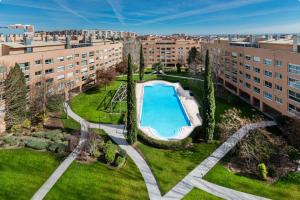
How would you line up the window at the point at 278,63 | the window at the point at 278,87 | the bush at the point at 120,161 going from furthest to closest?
the window at the point at 278,87, the window at the point at 278,63, the bush at the point at 120,161

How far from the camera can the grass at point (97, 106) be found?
38116 millimetres

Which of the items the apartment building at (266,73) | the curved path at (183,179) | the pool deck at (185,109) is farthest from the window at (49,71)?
the apartment building at (266,73)

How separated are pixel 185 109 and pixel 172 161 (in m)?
18.4

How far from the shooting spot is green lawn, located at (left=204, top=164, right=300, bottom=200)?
19906 mm

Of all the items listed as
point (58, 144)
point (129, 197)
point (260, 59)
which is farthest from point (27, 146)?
point (260, 59)

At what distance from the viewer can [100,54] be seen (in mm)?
68062

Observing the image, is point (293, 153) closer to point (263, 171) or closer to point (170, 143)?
point (263, 171)

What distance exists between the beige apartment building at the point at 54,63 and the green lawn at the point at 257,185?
26.7 m

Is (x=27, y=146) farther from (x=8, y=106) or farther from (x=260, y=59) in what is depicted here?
(x=260, y=59)

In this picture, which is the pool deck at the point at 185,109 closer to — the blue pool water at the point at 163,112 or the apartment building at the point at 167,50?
the blue pool water at the point at 163,112

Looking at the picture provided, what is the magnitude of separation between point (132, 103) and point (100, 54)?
139 feet

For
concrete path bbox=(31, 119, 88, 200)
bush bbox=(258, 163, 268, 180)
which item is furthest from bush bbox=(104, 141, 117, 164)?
bush bbox=(258, 163, 268, 180)

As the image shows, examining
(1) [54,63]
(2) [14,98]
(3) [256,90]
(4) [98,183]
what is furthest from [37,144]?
(3) [256,90]

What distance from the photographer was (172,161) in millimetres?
25484
